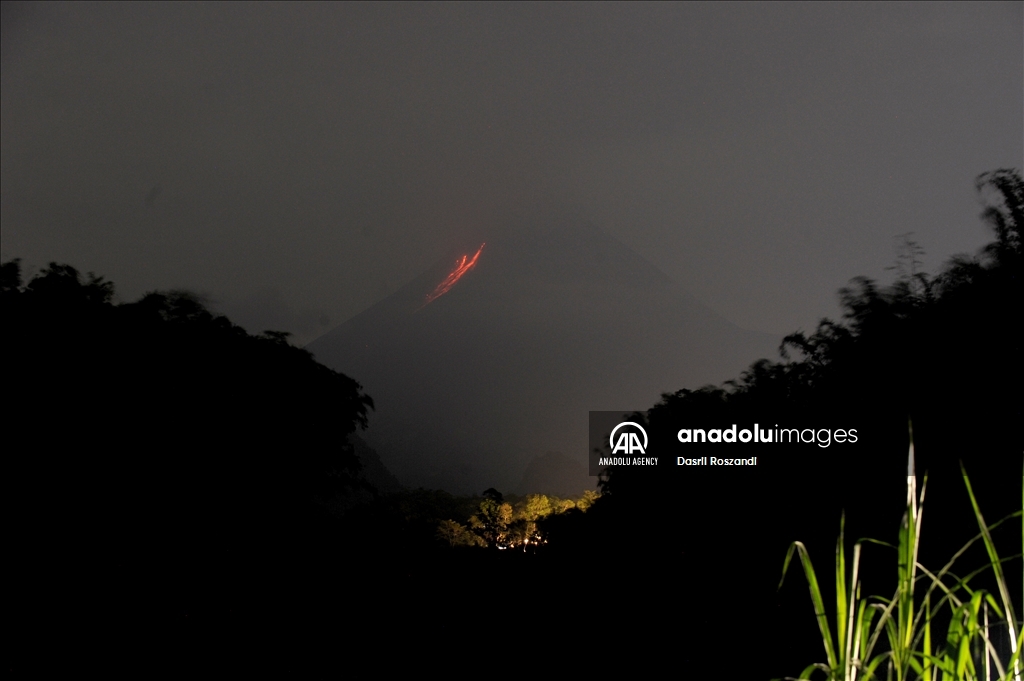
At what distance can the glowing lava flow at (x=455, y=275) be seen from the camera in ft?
36.4

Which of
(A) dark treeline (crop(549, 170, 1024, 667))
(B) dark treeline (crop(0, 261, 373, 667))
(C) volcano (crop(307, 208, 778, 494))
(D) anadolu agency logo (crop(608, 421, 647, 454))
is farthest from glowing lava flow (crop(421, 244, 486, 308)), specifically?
(A) dark treeline (crop(549, 170, 1024, 667))

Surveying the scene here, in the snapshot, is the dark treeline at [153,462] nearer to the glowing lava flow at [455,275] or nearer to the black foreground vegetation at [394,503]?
the black foreground vegetation at [394,503]

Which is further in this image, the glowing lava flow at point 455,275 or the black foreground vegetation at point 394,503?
the glowing lava flow at point 455,275

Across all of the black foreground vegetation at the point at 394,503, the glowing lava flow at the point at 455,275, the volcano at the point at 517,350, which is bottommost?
the black foreground vegetation at the point at 394,503

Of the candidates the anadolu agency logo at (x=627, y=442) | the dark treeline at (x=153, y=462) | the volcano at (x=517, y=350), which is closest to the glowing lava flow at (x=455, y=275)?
the volcano at (x=517, y=350)

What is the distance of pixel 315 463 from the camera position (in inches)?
322

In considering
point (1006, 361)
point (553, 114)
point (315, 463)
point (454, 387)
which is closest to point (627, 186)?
point (553, 114)

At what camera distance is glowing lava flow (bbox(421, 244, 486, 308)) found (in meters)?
11.1

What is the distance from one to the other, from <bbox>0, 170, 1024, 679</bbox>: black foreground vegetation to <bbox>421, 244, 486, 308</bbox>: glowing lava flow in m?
3.08

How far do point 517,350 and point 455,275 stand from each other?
1.70 meters

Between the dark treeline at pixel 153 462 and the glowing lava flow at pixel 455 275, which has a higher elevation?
the glowing lava flow at pixel 455 275

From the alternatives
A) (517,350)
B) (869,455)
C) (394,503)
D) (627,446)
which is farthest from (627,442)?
(517,350)

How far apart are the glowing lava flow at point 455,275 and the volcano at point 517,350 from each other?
21mm

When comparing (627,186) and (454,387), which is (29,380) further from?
(627,186)
